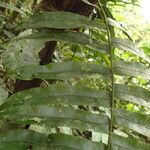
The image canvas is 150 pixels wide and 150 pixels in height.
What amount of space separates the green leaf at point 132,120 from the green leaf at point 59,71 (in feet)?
0.32

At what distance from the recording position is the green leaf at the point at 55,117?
815 millimetres

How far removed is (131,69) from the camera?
0.92 meters

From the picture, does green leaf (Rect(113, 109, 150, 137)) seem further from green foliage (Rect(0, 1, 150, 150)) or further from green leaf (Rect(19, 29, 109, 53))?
green leaf (Rect(19, 29, 109, 53))

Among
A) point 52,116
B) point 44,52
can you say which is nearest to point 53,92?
point 52,116

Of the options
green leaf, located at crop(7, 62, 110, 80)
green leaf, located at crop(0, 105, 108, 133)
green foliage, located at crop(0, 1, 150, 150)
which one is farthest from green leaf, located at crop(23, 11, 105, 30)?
green leaf, located at crop(0, 105, 108, 133)

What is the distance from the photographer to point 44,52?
1.19 metres

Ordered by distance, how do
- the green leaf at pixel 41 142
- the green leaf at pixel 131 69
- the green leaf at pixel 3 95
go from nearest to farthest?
the green leaf at pixel 41 142, the green leaf at pixel 131 69, the green leaf at pixel 3 95

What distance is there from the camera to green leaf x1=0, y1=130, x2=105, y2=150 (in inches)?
31.2

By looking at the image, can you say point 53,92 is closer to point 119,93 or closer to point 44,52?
point 119,93

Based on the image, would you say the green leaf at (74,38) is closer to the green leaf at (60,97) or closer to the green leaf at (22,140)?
the green leaf at (60,97)

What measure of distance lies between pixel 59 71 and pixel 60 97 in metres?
0.06

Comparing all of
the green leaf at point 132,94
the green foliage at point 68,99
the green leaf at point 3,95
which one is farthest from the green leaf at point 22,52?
the green leaf at point 132,94

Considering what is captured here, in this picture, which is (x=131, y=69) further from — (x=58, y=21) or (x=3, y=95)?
(x=3, y=95)

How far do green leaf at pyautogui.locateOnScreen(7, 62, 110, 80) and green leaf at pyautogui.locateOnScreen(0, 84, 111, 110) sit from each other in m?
0.03
